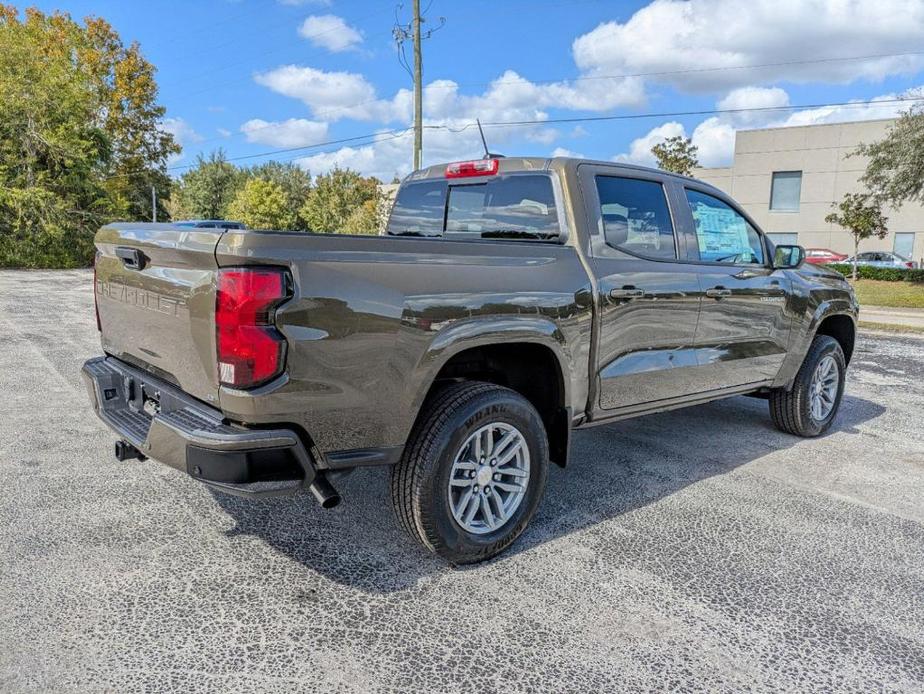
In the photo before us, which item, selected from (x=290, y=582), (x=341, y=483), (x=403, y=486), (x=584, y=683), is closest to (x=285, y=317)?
(x=403, y=486)

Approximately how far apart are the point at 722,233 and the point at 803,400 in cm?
165

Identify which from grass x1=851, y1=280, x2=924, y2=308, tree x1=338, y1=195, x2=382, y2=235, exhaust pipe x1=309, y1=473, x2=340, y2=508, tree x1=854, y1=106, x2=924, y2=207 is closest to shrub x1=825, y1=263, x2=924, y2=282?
grass x1=851, y1=280, x2=924, y2=308

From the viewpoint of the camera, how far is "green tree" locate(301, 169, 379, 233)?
44.8m

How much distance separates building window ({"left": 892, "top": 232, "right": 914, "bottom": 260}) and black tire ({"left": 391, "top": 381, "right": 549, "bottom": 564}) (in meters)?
42.2

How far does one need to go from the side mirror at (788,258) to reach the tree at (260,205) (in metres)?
46.4

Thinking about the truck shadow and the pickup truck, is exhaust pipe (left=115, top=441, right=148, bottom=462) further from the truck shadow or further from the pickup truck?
the truck shadow

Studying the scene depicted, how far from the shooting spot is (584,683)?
89.1 inches

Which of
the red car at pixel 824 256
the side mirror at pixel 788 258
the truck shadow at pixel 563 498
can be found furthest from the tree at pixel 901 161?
the side mirror at pixel 788 258

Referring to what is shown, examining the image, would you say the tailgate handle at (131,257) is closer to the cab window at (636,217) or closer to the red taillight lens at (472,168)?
the red taillight lens at (472,168)

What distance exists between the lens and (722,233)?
14.6 ft

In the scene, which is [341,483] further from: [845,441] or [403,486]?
[845,441]

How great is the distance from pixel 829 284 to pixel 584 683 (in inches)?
165

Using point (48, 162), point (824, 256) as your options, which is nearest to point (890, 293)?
point (824, 256)

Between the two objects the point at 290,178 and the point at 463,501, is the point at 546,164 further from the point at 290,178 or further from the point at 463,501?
the point at 290,178
